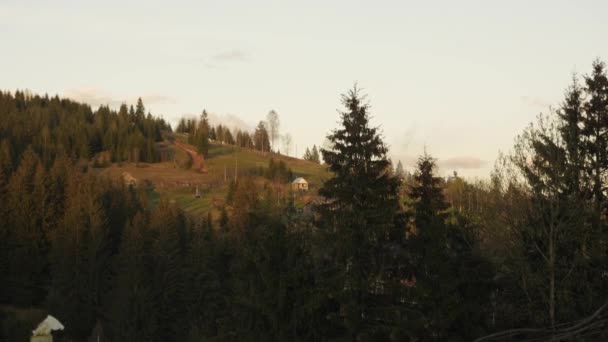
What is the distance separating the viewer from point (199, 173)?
14062 centimetres

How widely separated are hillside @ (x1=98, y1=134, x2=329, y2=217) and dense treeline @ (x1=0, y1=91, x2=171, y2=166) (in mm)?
5417

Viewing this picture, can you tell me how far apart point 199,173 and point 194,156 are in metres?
20.2

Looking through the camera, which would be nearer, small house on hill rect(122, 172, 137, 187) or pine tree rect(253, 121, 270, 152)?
small house on hill rect(122, 172, 137, 187)

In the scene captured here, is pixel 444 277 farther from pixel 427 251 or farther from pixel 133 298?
pixel 133 298

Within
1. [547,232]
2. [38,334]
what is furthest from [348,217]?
[38,334]

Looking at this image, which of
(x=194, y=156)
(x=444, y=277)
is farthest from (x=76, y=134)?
(x=444, y=277)

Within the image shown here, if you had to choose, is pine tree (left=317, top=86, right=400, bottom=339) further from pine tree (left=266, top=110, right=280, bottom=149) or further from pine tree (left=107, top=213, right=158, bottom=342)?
pine tree (left=266, top=110, right=280, bottom=149)

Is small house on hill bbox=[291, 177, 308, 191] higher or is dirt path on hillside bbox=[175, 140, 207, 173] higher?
dirt path on hillside bbox=[175, 140, 207, 173]

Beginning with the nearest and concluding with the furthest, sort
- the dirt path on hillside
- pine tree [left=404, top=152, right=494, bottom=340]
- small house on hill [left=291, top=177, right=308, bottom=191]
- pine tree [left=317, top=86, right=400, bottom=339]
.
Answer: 1. pine tree [left=404, top=152, right=494, bottom=340]
2. pine tree [left=317, top=86, right=400, bottom=339]
3. small house on hill [left=291, top=177, right=308, bottom=191]
4. the dirt path on hillside

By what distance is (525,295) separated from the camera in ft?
75.8

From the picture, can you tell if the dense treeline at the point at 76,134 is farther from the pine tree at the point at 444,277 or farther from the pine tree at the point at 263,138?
the pine tree at the point at 444,277

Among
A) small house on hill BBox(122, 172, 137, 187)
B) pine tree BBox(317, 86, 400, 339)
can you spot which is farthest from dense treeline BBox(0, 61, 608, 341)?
small house on hill BBox(122, 172, 137, 187)

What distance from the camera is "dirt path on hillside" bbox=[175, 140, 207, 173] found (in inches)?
5767

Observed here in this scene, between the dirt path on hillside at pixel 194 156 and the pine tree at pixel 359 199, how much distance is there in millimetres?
116855
